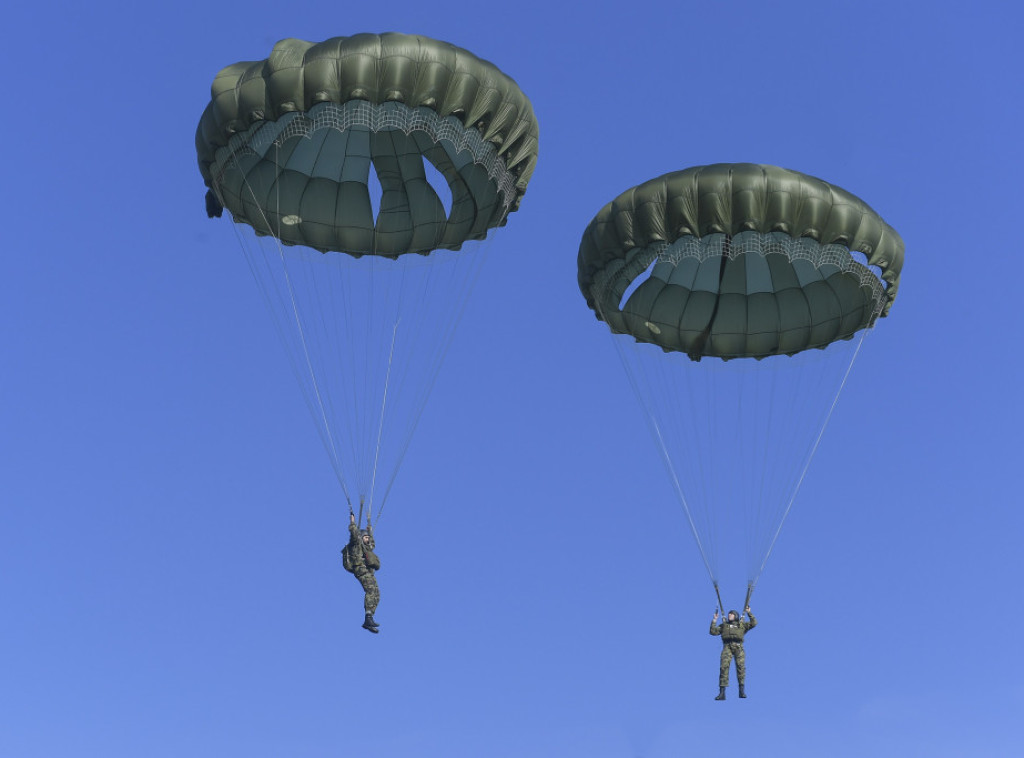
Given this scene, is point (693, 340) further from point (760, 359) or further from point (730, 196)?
point (730, 196)

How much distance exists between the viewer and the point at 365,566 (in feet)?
109

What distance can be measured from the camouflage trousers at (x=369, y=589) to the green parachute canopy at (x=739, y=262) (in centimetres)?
657

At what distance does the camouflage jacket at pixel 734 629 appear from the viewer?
3453 centimetres

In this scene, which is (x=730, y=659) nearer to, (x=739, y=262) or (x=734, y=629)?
(x=734, y=629)

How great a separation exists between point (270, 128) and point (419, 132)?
2859mm

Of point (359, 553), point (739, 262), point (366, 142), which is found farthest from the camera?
point (739, 262)

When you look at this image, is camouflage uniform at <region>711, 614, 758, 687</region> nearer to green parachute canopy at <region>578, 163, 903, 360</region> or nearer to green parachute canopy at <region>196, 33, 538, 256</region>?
green parachute canopy at <region>578, 163, 903, 360</region>

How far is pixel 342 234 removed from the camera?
1398 inches

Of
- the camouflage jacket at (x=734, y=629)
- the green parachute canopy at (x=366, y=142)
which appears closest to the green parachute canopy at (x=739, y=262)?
the green parachute canopy at (x=366, y=142)

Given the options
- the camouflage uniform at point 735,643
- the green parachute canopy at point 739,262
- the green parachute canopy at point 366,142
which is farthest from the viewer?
the camouflage uniform at point 735,643

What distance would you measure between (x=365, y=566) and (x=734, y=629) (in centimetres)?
632

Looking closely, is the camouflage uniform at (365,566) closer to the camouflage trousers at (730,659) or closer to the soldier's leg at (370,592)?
the soldier's leg at (370,592)

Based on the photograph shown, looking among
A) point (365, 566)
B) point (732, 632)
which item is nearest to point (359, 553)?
point (365, 566)

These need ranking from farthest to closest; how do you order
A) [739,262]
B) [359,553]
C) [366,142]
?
[739,262]
[366,142]
[359,553]
